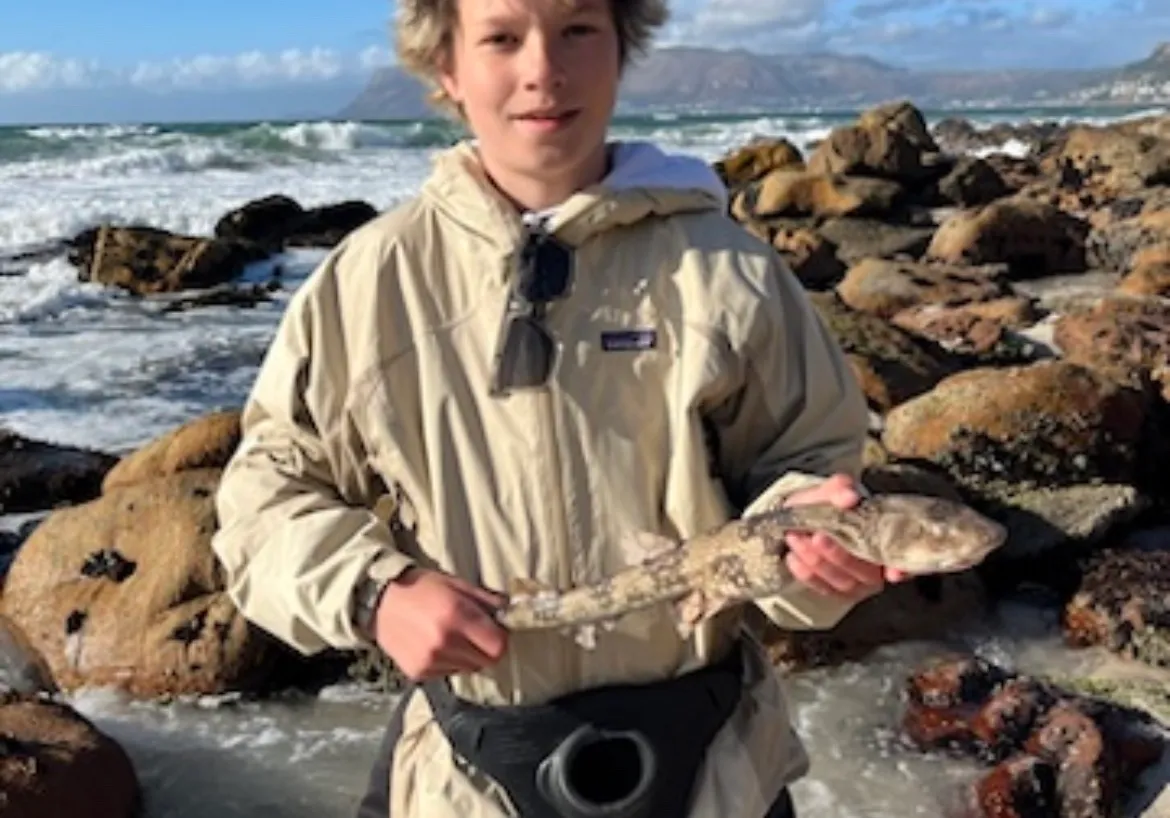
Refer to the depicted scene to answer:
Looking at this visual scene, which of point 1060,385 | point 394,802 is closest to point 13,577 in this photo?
point 394,802

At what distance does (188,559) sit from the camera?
285 inches

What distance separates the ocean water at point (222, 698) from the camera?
5.87 meters

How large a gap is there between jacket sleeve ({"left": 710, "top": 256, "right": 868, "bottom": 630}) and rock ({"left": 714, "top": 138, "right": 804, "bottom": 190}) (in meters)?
30.1

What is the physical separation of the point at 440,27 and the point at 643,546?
105 centimetres

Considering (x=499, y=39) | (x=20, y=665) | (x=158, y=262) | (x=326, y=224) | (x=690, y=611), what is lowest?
(x=20, y=665)

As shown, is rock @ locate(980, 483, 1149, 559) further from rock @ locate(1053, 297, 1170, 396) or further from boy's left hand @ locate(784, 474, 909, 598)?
boy's left hand @ locate(784, 474, 909, 598)

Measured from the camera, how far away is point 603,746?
2.62m

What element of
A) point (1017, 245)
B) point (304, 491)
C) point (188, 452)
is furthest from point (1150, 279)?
point (304, 491)

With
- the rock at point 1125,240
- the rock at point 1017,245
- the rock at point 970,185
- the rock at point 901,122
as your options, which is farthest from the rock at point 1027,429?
the rock at point 901,122

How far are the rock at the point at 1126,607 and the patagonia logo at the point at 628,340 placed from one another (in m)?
4.96

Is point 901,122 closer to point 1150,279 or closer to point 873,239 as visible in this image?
point 873,239

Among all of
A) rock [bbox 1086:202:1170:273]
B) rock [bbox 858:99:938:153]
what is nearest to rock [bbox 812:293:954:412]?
rock [bbox 1086:202:1170:273]

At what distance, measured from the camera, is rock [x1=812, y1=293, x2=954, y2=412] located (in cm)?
1050

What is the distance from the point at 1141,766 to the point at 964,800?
68 cm
